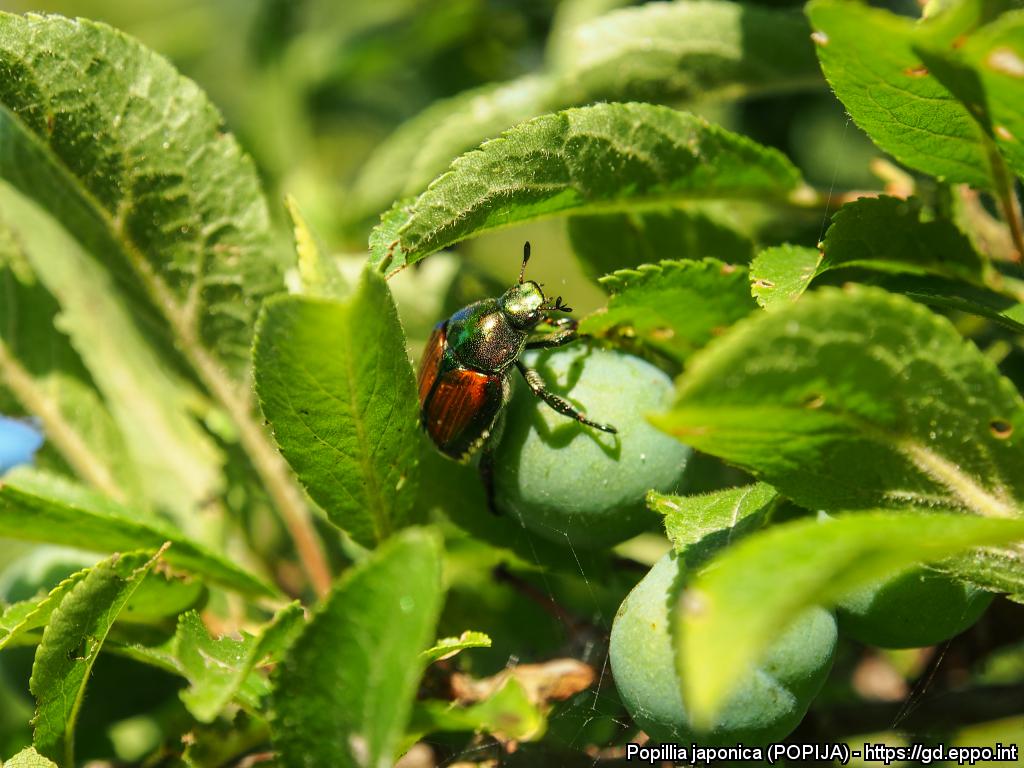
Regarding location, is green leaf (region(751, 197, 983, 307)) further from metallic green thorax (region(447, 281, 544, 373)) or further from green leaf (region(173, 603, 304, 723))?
green leaf (region(173, 603, 304, 723))

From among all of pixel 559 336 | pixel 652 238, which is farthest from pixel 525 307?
pixel 652 238

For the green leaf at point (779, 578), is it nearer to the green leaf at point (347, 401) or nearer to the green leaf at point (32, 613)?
the green leaf at point (347, 401)

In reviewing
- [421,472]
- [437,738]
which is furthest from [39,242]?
[437,738]

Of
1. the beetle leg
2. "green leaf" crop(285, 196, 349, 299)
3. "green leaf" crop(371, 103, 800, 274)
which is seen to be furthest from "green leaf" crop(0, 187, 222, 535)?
"green leaf" crop(371, 103, 800, 274)

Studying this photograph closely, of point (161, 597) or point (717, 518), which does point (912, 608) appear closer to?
point (717, 518)

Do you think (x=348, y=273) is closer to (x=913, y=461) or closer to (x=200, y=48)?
(x=913, y=461)
